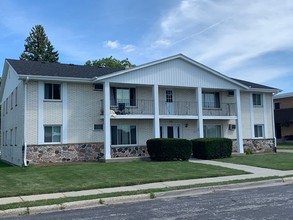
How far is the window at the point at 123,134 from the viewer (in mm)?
24438

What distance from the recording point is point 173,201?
33.8ft

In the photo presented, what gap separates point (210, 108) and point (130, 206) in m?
19.2

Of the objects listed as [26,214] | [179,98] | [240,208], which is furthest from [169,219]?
[179,98]

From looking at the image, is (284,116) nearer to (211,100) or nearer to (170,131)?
(211,100)

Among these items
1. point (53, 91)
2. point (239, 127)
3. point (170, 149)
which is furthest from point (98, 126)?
point (239, 127)

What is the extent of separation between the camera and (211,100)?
28.2 metres

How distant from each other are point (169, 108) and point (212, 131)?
4143 mm

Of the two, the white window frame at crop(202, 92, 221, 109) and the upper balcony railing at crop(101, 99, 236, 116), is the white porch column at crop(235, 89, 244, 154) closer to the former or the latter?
the upper balcony railing at crop(101, 99, 236, 116)

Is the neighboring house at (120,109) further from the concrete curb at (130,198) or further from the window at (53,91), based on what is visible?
the concrete curb at (130,198)

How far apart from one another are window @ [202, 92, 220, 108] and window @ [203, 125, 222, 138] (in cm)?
159

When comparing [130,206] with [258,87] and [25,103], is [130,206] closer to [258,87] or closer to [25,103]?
[25,103]

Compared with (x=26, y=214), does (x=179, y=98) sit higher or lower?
higher

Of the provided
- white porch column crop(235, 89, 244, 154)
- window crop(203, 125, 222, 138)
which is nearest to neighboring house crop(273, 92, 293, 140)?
window crop(203, 125, 222, 138)

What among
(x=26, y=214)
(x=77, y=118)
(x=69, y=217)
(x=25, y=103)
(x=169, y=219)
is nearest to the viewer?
(x=169, y=219)
